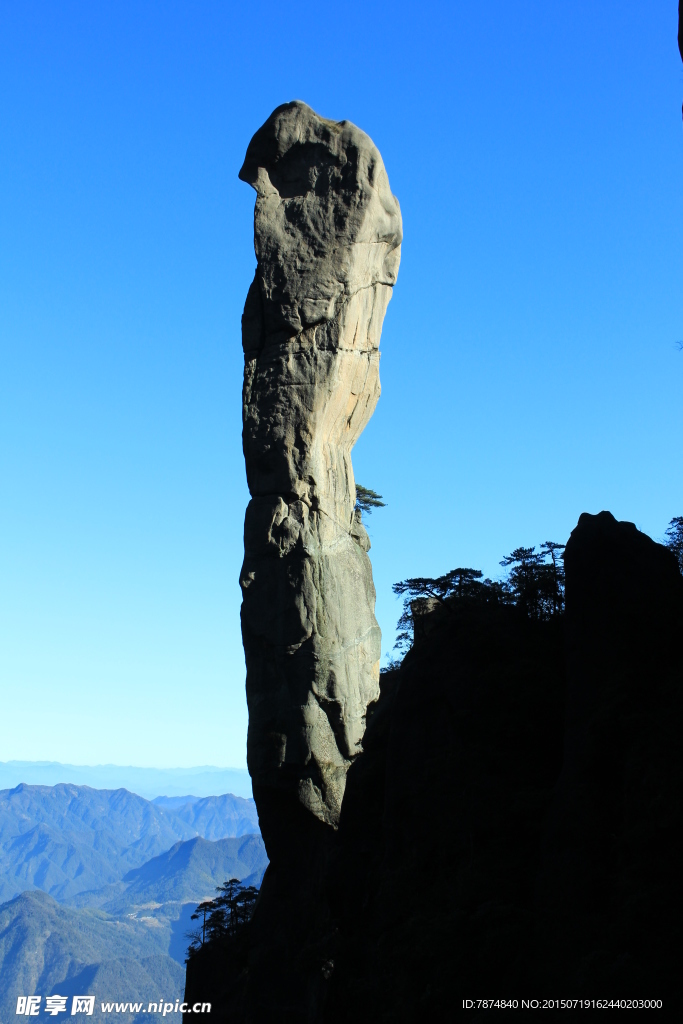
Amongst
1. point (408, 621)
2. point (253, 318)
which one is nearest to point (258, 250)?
point (253, 318)

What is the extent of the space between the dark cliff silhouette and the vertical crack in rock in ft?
8.50

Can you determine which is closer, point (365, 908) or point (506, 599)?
point (365, 908)

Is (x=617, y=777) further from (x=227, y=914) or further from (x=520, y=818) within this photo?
(x=227, y=914)

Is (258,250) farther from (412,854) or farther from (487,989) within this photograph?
(487,989)

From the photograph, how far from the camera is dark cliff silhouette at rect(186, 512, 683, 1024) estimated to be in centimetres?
1502

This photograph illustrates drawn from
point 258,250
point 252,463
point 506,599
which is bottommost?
point 506,599

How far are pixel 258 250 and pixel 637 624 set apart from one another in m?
14.8

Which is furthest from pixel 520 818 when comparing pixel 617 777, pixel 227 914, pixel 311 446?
pixel 227 914

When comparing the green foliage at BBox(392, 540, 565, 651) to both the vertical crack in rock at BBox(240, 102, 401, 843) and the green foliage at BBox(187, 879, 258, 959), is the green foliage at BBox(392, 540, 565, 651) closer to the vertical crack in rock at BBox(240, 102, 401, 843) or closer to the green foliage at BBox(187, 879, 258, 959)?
the vertical crack in rock at BBox(240, 102, 401, 843)

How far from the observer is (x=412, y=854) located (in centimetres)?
1911

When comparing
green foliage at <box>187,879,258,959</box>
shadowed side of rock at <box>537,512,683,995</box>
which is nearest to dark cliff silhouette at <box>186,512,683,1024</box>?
shadowed side of rock at <box>537,512,683,995</box>

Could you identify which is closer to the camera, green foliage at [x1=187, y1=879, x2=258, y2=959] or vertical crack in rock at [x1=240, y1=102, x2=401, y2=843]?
vertical crack in rock at [x1=240, y1=102, x2=401, y2=843]

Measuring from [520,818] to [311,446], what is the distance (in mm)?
→ 11178

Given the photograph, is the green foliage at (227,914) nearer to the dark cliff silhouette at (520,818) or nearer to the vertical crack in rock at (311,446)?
the vertical crack in rock at (311,446)
